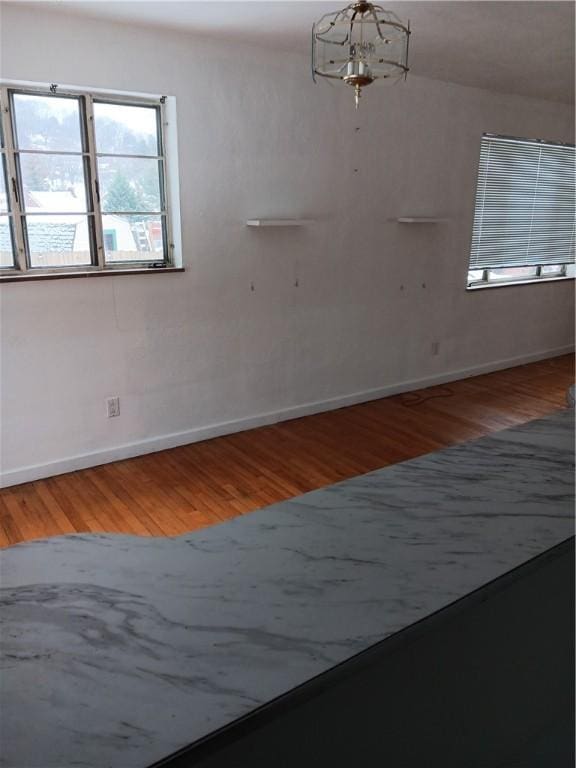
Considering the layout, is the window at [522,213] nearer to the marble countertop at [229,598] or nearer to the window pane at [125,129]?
the window pane at [125,129]

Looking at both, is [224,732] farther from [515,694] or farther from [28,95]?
[28,95]

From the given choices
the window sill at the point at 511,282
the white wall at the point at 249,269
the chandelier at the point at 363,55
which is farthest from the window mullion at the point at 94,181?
the window sill at the point at 511,282

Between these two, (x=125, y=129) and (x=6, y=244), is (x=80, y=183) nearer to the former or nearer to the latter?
(x=125, y=129)

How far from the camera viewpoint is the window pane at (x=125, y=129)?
3229 millimetres

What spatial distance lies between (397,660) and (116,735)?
0.33 metres

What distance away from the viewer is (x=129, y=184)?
11.1ft

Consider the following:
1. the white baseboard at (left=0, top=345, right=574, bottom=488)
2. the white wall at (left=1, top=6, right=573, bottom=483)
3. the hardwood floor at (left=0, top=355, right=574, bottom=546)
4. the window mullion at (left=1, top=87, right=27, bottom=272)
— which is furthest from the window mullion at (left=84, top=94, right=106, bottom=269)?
the hardwood floor at (left=0, top=355, right=574, bottom=546)

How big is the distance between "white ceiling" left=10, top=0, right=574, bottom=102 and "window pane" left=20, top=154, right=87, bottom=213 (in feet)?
2.34

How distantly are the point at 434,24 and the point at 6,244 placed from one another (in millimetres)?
2496

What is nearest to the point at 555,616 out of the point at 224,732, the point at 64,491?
the point at 224,732

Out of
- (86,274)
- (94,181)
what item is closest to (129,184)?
(94,181)

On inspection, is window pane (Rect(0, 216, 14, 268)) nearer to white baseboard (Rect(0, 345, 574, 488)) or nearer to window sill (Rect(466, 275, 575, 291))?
white baseboard (Rect(0, 345, 574, 488))

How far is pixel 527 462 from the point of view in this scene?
1.20 metres

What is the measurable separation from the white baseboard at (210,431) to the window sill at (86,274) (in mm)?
1041
